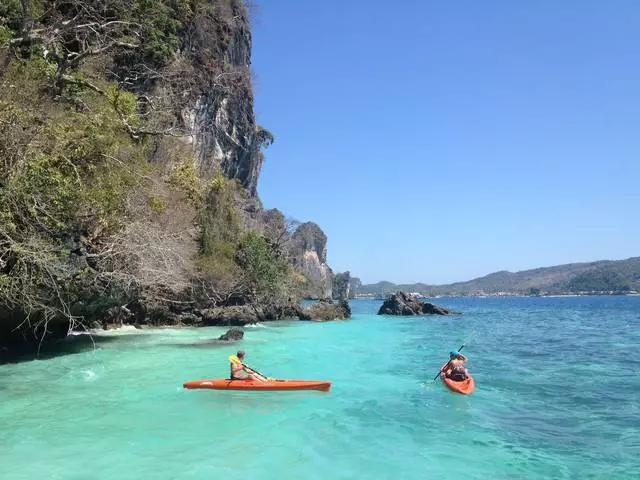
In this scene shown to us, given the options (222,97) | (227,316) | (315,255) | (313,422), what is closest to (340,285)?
(315,255)

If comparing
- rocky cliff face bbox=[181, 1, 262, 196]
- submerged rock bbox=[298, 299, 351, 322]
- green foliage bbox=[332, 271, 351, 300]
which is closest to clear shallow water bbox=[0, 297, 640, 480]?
rocky cliff face bbox=[181, 1, 262, 196]

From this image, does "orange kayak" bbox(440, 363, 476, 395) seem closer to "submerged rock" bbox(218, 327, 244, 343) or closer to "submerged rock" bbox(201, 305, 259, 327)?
"submerged rock" bbox(218, 327, 244, 343)

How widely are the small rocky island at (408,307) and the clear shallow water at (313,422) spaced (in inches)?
1555

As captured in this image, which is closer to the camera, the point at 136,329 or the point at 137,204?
the point at 137,204

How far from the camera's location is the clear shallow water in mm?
7852

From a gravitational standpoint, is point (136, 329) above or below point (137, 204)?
below

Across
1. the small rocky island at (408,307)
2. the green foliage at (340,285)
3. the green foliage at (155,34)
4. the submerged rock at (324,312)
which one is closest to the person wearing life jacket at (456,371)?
the green foliage at (155,34)

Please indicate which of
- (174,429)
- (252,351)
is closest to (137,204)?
(252,351)

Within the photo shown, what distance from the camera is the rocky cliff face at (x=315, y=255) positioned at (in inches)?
4929

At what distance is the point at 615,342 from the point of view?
88.5 feet

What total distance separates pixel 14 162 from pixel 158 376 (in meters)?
6.69

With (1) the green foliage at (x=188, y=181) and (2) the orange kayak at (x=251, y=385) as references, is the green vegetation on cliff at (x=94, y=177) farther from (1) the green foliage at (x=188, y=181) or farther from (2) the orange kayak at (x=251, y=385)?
(2) the orange kayak at (x=251, y=385)

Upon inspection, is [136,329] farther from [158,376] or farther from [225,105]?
[225,105]

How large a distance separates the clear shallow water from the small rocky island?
39487mm
